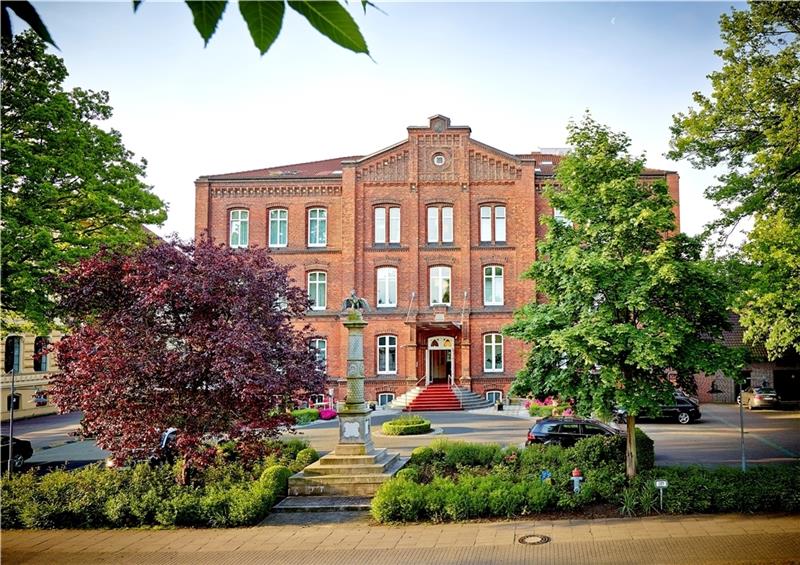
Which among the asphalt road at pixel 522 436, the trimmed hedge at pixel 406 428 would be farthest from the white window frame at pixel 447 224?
the trimmed hedge at pixel 406 428

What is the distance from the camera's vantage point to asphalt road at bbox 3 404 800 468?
2019cm

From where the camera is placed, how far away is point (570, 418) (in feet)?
66.4

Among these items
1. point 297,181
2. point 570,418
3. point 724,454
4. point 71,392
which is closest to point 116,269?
point 71,392

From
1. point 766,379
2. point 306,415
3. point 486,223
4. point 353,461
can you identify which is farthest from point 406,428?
point 766,379

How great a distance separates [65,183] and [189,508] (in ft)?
36.9

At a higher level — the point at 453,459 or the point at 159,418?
the point at 159,418

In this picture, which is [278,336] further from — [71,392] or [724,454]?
[724,454]

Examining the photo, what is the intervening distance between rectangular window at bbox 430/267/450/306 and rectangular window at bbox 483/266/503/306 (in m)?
2.15

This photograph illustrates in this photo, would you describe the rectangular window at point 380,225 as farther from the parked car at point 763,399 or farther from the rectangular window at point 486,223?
the parked car at point 763,399

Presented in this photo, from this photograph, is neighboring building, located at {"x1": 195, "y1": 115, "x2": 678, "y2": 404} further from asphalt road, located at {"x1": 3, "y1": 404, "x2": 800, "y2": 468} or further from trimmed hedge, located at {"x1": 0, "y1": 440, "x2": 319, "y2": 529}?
trimmed hedge, located at {"x1": 0, "y1": 440, "x2": 319, "y2": 529}

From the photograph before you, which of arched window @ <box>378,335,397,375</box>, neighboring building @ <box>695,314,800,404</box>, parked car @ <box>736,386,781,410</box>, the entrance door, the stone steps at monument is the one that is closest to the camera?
the stone steps at monument

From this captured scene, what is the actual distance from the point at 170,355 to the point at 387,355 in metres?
22.9

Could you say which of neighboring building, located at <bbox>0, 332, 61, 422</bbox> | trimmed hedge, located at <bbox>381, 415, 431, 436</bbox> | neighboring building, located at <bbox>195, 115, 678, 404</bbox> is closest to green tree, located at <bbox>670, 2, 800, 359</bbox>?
trimmed hedge, located at <bbox>381, 415, 431, 436</bbox>

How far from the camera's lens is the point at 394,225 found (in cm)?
3731
